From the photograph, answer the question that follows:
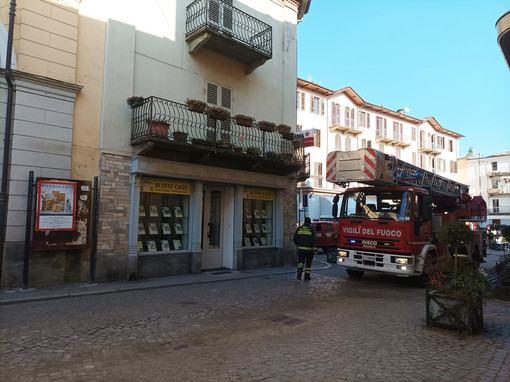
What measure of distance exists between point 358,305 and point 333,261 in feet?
27.8

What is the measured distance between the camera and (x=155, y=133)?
959cm

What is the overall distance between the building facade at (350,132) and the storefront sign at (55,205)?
1899 centimetres

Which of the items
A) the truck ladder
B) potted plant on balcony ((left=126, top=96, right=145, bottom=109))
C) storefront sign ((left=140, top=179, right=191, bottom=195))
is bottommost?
storefront sign ((left=140, top=179, right=191, bottom=195))

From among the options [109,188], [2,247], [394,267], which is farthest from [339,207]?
[2,247]

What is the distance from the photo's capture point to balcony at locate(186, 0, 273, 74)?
37.2 feet

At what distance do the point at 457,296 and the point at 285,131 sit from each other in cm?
873

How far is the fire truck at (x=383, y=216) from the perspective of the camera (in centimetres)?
953

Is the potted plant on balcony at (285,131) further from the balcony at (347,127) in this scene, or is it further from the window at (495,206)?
the window at (495,206)

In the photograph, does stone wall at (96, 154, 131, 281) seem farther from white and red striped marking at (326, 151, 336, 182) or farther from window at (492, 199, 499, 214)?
window at (492, 199, 499, 214)

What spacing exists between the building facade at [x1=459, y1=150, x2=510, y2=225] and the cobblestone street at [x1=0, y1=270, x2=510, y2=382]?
2351 inches

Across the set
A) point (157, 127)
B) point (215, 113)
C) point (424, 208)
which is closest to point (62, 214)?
point (157, 127)

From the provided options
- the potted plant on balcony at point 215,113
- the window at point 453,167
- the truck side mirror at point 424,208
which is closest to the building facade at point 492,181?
the window at point 453,167

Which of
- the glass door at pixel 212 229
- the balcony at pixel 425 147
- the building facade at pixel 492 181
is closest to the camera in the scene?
the glass door at pixel 212 229

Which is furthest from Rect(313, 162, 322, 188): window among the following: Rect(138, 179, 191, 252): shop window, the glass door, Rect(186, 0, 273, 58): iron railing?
Rect(138, 179, 191, 252): shop window
